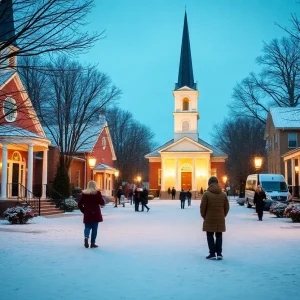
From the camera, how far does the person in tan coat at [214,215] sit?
9145 millimetres

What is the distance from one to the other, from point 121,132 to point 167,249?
194 feet

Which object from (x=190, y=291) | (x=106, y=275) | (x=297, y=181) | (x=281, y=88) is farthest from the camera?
(x=281, y=88)

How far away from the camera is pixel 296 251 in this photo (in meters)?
10.2

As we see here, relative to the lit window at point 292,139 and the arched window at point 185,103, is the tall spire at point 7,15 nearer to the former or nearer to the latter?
the lit window at point 292,139

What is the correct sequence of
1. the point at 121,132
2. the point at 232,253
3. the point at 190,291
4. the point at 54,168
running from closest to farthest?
the point at 190,291
the point at 232,253
the point at 54,168
the point at 121,132

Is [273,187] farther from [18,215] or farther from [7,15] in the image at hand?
[7,15]

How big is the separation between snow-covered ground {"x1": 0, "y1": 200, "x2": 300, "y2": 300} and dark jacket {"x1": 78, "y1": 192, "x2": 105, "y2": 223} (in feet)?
2.55

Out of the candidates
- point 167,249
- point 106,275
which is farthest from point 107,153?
point 106,275

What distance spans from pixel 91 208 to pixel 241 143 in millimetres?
54848

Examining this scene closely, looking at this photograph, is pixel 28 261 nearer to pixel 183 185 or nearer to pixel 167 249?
pixel 167 249

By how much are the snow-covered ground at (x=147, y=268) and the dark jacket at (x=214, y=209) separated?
73 centimetres

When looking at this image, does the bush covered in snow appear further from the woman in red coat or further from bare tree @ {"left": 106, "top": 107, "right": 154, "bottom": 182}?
bare tree @ {"left": 106, "top": 107, "right": 154, "bottom": 182}

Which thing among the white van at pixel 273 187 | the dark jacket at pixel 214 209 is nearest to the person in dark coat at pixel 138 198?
the white van at pixel 273 187

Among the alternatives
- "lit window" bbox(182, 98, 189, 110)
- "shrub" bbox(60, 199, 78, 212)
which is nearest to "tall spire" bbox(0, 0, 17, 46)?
"shrub" bbox(60, 199, 78, 212)
